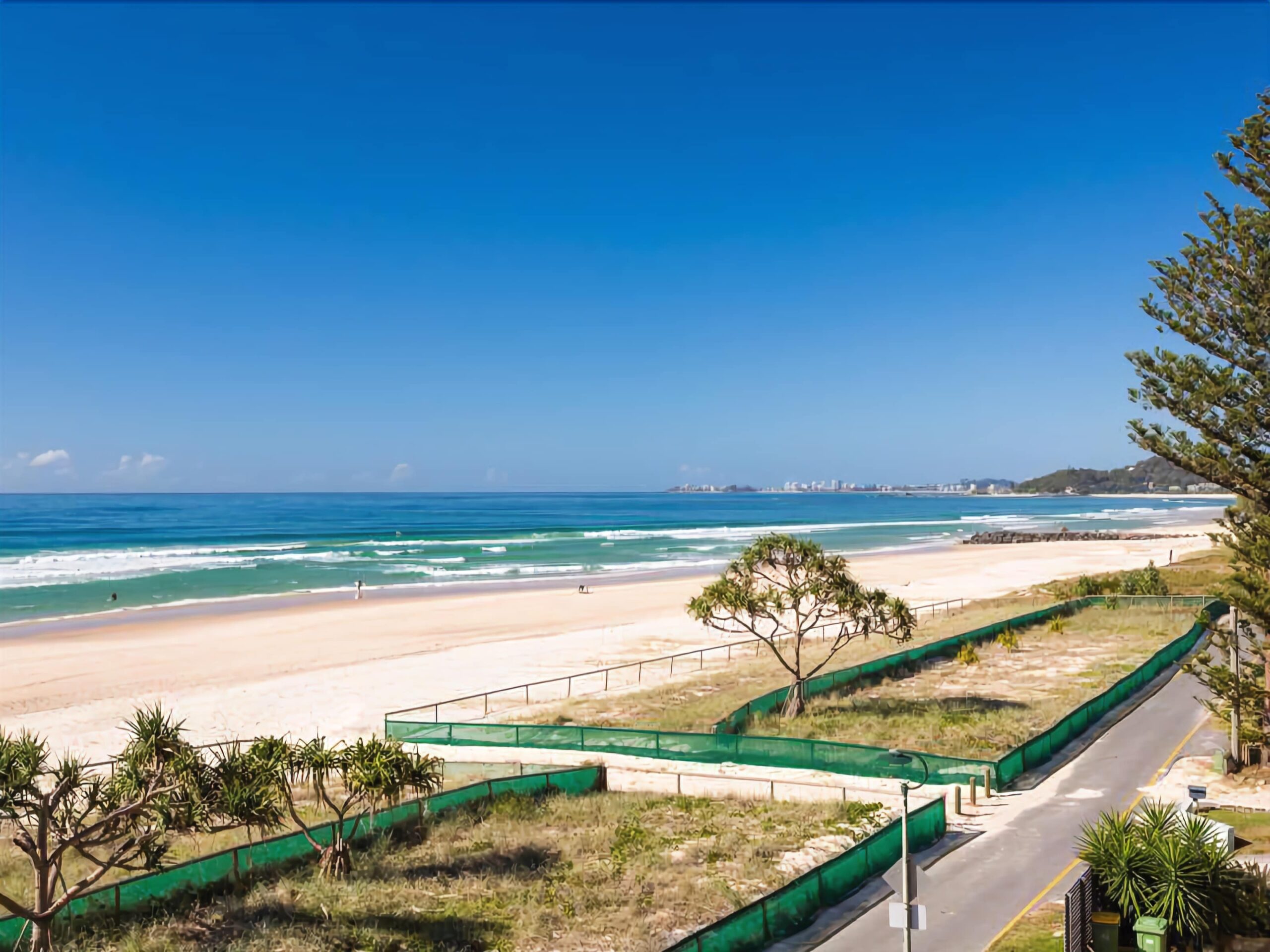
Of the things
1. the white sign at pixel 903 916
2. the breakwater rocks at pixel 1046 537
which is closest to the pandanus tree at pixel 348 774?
the white sign at pixel 903 916

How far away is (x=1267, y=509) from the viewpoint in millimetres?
21828

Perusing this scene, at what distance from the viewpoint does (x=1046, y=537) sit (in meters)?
122

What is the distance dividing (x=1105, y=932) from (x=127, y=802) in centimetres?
1296

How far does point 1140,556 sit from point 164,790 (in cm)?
9440

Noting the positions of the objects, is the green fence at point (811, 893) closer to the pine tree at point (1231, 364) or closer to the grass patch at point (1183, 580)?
the pine tree at point (1231, 364)

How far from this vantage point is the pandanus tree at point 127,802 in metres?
11.1

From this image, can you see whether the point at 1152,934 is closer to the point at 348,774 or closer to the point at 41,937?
the point at 348,774

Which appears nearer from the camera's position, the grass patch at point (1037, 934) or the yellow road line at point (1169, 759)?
the grass patch at point (1037, 934)

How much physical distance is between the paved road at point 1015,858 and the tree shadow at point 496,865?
17.6ft

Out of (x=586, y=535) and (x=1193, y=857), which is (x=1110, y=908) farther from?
(x=586, y=535)

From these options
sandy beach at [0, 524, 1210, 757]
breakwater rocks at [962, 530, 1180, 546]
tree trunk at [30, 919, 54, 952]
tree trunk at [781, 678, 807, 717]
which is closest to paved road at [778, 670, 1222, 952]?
tree trunk at [781, 678, 807, 717]

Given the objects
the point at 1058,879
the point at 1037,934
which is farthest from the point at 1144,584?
the point at 1037,934

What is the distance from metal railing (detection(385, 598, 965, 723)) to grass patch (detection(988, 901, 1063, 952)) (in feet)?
44.9

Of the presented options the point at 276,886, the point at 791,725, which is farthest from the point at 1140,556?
the point at 276,886
